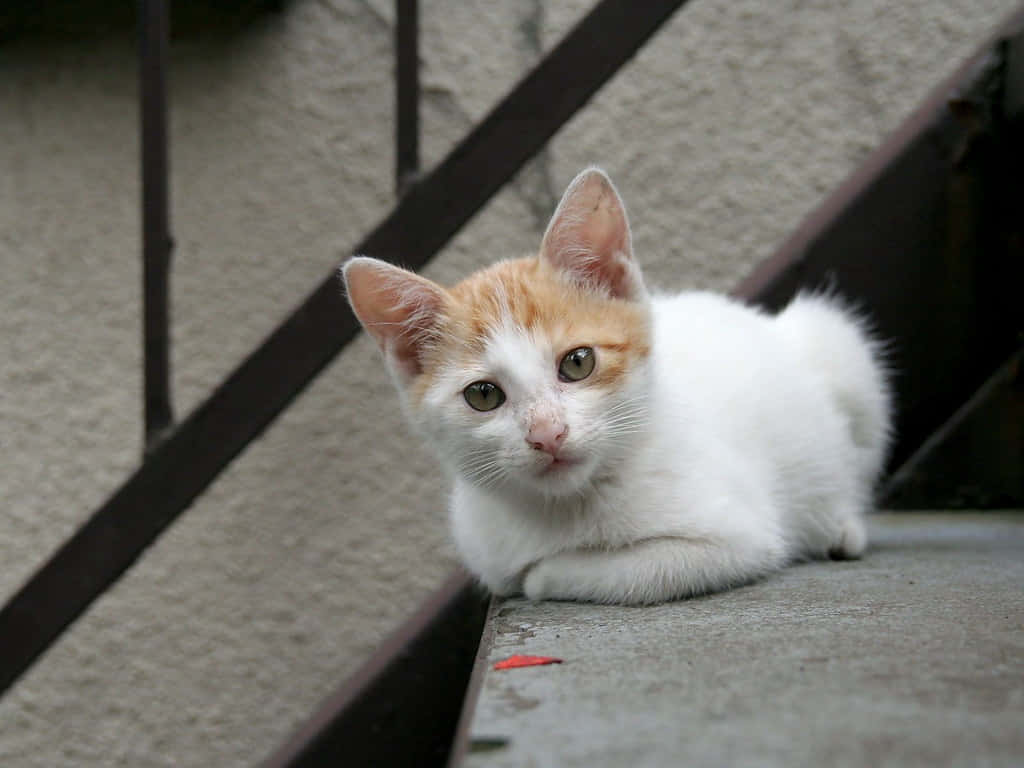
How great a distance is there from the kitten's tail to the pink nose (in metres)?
0.86

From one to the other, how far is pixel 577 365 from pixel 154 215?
2.76 ft

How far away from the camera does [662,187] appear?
2607 millimetres

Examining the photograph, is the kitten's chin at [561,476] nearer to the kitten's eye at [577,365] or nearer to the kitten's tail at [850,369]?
the kitten's eye at [577,365]

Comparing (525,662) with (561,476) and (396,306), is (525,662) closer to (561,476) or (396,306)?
(561,476)

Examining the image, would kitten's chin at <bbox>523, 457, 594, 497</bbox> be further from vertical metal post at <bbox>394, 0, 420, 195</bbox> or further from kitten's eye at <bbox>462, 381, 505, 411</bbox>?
vertical metal post at <bbox>394, 0, 420, 195</bbox>

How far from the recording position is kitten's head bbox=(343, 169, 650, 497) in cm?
141

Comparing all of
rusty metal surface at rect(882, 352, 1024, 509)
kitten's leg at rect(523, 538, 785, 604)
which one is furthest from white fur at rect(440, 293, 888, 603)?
rusty metal surface at rect(882, 352, 1024, 509)

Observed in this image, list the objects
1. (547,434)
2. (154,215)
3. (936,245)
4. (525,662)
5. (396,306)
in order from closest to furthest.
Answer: (525,662)
(547,434)
(396,306)
(154,215)
(936,245)

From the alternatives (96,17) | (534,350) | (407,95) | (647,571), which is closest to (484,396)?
(534,350)

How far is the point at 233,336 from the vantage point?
250 centimetres

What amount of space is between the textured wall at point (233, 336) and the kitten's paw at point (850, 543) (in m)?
1.02

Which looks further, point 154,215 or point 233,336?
point 233,336

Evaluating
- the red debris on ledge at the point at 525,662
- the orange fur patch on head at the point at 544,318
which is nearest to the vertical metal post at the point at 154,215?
Result: the orange fur patch on head at the point at 544,318

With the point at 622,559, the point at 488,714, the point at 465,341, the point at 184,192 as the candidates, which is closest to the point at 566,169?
the point at 184,192
